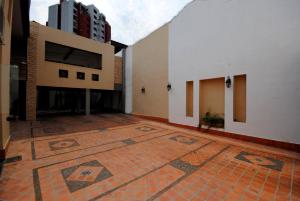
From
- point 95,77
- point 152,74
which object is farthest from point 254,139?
point 95,77

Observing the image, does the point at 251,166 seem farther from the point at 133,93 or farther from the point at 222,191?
the point at 133,93

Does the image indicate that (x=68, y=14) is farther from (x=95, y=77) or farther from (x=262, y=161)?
(x=262, y=161)

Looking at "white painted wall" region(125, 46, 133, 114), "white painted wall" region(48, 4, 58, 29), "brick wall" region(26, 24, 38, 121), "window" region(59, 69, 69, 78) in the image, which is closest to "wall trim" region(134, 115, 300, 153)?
"white painted wall" region(125, 46, 133, 114)

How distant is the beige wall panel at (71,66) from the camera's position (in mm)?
7779

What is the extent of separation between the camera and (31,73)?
7.46 m

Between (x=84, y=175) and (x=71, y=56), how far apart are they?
31.5ft

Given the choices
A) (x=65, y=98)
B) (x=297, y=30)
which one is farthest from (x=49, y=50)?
(x=297, y=30)

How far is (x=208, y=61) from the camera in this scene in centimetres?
603

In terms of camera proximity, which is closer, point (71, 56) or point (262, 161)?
point (262, 161)

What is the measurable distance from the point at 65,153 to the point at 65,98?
1167 cm

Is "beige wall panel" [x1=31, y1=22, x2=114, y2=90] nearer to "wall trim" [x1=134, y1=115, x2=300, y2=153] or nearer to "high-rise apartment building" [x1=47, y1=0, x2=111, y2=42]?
"wall trim" [x1=134, y1=115, x2=300, y2=153]

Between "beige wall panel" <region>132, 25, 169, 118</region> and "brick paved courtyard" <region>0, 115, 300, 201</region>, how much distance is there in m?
4.59

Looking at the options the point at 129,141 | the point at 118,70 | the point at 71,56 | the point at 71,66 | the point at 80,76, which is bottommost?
the point at 129,141

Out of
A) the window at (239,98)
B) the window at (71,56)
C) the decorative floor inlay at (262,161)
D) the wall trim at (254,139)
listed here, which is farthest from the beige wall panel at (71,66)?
the decorative floor inlay at (262,161)
